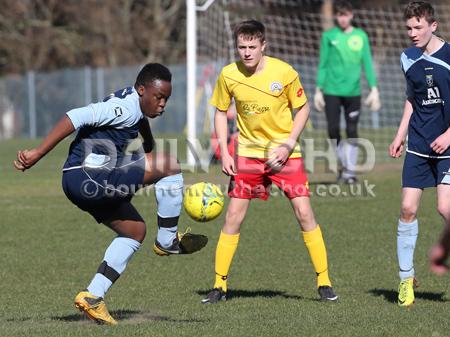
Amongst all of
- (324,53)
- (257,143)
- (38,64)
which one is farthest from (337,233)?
(38,64)

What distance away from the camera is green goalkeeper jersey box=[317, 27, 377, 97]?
536 inches

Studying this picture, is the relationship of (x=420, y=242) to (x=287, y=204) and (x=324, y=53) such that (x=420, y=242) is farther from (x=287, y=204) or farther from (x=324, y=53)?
(x=324, y=53)

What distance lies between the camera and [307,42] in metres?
23.7

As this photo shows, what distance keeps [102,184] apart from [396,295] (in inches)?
98.8

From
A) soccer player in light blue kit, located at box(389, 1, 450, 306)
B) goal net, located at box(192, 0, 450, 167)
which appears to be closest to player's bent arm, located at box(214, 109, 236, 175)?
soccer player in light blue kit, located at box(389, 1, 450, 306)

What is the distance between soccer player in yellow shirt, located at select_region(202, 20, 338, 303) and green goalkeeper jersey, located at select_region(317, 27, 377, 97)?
6.49 meters

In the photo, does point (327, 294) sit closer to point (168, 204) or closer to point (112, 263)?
point (168, 204)

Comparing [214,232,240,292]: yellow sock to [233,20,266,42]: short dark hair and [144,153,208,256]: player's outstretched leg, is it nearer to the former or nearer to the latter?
[144,153,208,256]: player's outstretched leg

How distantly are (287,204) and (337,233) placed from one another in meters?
2.53

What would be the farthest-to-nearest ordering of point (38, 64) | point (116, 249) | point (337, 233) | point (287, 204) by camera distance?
point (38, 64) → point (287, 204) → point (337, 233) → point (116, 249)

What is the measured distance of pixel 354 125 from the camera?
13859 millimetres

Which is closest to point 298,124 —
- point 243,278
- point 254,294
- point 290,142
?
point 290,142

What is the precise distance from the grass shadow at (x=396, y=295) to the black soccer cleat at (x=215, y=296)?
3.75 ft

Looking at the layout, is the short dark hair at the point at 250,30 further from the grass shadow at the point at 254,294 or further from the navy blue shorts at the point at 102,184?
the grass shadow at the point at 254,294
